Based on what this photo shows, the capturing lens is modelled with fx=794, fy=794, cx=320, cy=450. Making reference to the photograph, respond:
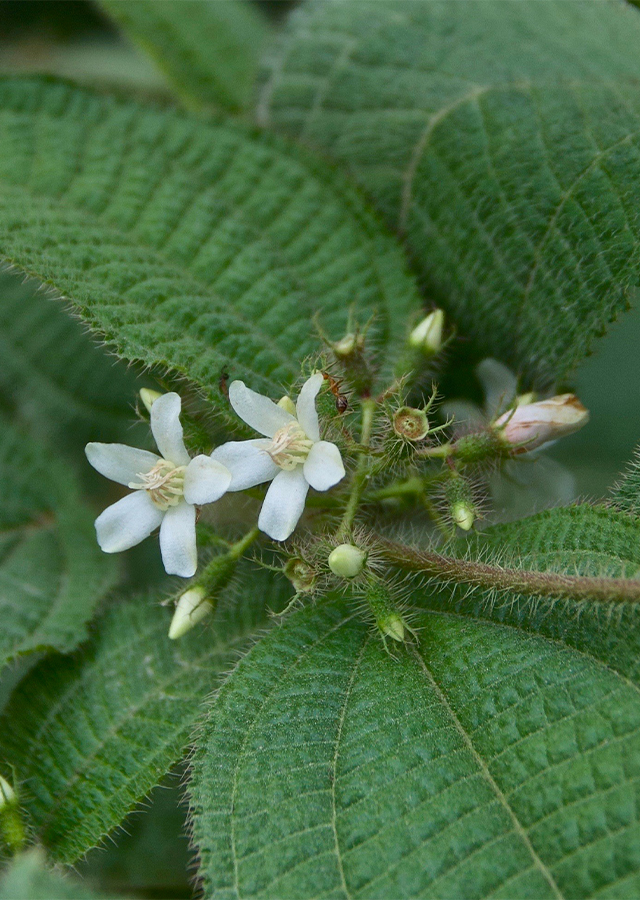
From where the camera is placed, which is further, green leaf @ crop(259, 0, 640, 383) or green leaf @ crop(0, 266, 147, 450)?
green leaf @ crop(0, 266, 147, 450)

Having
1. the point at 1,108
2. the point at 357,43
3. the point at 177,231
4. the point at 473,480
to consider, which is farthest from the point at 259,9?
the point at 473,480

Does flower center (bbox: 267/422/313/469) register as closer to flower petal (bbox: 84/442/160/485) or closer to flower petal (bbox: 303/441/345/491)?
flower petal (bbox: 303/441/345/491)

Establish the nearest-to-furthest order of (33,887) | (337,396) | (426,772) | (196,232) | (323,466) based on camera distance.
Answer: (33,887), (426,772), (323,466), (337,396), (196,232)

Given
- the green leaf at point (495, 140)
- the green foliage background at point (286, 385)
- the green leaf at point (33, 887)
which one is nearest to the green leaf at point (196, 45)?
the green foliage background at point (286, 385)

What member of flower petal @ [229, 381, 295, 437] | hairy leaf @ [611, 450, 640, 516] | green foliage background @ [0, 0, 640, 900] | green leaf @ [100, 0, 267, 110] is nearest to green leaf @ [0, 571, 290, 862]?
green foliage background @ [0, 0, 640, 900]

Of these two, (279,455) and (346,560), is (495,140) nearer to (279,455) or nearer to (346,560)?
(279,455)

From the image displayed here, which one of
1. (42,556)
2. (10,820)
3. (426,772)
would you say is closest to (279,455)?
(426,772)
